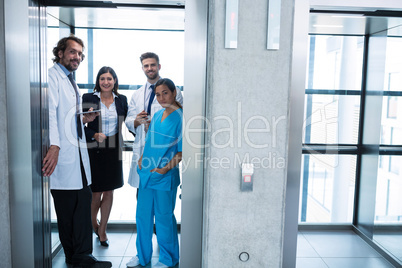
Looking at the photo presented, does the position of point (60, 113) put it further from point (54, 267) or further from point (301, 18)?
point (301, 18)

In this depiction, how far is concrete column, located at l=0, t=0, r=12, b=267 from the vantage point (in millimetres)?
1809

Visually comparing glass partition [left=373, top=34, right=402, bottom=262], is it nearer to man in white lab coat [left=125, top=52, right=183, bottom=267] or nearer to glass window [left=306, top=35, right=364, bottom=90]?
glass window [left=306, top=35, right=364, bottom=90]

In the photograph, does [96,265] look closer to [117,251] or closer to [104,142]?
[117,251]

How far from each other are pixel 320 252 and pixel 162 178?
1.43 m

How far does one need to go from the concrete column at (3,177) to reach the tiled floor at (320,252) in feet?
1.90

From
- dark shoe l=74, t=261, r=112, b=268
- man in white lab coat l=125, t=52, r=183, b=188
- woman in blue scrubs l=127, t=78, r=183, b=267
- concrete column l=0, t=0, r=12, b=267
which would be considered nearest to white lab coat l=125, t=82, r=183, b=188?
man in white lab coat l=125, t=52, r=183, b=188

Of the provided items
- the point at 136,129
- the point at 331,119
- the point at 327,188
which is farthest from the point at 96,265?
the point at 331,119

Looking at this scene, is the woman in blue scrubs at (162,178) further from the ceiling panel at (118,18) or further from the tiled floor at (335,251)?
the tiled floor at (335,251)

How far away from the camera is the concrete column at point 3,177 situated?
1809mm

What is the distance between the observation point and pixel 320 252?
2.77 meters

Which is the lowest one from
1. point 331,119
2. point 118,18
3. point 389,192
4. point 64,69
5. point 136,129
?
point 389,192

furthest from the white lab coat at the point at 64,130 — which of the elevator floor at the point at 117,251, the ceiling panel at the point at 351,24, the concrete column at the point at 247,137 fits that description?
the ceiling panel at the point at 351,24

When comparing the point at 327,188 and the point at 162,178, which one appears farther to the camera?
the point at 327,188

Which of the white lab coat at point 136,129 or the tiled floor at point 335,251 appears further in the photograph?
the white lab coat at point 136,129
